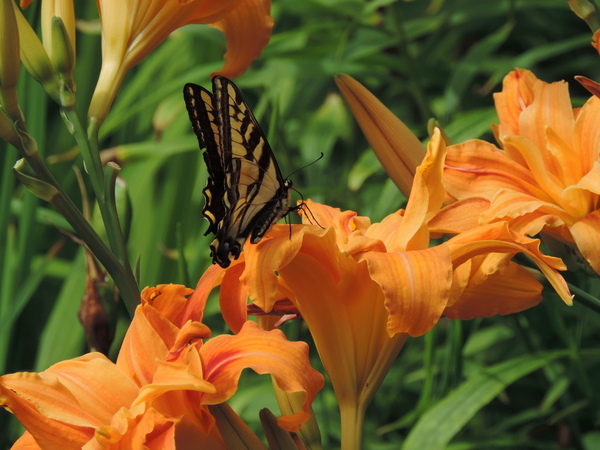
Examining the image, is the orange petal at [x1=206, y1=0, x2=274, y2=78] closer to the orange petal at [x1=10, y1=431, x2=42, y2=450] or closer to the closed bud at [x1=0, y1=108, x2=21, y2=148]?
the closed bud at [x1=0, y1=108, x2=21, y2=148]

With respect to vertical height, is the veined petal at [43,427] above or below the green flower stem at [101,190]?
below

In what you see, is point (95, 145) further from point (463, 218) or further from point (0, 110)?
point (463, 218)

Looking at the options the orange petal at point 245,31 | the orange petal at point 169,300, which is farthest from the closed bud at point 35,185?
the orange petal at point 245,31

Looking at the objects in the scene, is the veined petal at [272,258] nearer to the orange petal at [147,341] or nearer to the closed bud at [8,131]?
the orange petal at [147,341]

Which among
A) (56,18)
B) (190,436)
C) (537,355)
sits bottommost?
(537,355)

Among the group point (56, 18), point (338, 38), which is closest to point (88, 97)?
point (338, 38)

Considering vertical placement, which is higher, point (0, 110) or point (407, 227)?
point (0, 110)

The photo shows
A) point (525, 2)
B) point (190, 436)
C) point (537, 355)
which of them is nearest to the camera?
point (190, 436)
